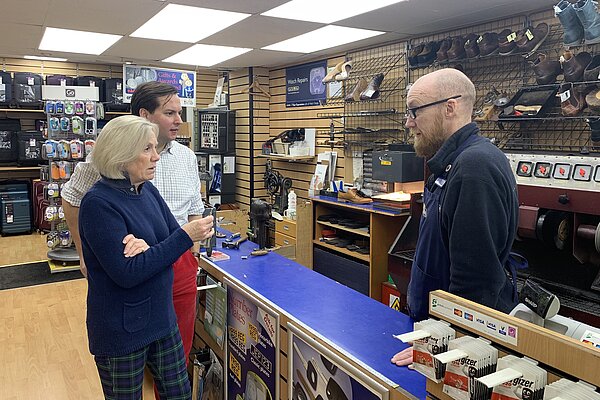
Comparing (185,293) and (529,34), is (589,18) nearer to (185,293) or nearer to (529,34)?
(529,34)

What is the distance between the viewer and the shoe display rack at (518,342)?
95 cm

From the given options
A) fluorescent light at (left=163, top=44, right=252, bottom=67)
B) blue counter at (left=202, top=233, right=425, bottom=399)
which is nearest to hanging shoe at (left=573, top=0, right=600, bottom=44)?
blue counter at (left=202, top=233, right=425, bottom=399)

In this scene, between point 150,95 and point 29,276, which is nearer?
point 150,95

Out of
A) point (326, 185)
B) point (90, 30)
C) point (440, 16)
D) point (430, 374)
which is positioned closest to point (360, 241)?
point (326, 185)

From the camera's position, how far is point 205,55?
21.4 feet

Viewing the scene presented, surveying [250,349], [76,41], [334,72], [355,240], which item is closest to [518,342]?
[250,349]

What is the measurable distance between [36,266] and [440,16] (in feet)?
18.6

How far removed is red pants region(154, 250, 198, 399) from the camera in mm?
2242

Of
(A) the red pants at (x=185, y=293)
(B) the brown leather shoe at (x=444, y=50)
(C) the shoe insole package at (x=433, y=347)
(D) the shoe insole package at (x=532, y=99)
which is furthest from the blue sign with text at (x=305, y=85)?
(C) the shoe insole package at (x=433, y=347)

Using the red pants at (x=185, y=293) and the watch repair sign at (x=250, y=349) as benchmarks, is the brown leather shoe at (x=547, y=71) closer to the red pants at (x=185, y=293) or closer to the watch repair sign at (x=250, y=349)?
the watch repair sign at (x=250, y=349)

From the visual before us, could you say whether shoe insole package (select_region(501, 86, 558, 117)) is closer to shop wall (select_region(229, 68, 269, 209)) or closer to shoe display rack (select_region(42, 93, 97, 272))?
shop wall (select_region(229, 68, 269, 209))

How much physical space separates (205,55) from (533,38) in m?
4.23

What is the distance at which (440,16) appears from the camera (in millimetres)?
4176

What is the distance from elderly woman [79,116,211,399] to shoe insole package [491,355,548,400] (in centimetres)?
121
